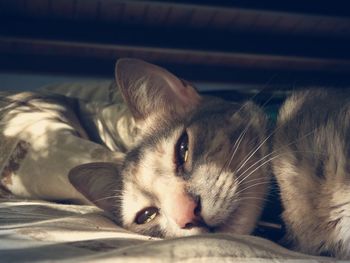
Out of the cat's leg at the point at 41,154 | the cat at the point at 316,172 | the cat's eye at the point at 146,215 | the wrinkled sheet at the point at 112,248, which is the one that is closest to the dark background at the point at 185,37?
Answer: the cat's leg at the point at 41,154

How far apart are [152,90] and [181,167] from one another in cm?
44

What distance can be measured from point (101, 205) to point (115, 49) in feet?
4.55

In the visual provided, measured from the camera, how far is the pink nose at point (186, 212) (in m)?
1.24

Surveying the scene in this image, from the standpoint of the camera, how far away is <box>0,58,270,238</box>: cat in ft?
4.22

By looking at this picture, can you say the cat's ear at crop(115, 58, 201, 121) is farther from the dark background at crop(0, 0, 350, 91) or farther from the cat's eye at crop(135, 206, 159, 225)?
the dark background at crop(0, 0, 350, 91)

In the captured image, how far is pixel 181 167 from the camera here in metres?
1.39

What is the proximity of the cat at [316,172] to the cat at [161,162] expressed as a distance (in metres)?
0.08

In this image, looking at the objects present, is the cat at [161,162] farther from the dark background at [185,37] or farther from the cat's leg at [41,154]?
the dark background at [185,37]

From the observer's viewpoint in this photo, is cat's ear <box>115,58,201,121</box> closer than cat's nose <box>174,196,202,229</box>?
No

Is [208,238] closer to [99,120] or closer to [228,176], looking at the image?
[228,176]

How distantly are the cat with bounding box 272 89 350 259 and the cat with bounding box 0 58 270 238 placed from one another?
3.1 inches

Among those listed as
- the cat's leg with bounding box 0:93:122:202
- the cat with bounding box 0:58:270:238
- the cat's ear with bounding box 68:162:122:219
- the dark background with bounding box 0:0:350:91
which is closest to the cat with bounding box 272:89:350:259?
the cat with bounding box 0:58:270:238

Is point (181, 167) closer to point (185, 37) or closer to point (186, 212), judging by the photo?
point (186, 212)

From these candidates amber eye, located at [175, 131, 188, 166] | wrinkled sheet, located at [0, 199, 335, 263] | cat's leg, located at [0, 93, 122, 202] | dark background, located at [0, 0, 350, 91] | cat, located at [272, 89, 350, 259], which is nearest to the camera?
wrinkled sheet, located at [0, 199, 335, 263]
